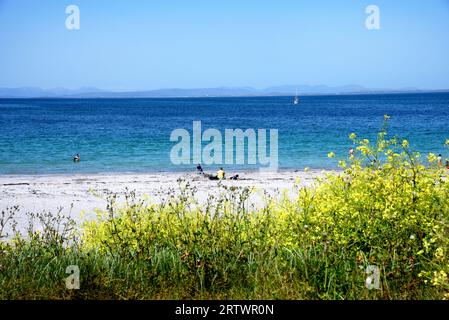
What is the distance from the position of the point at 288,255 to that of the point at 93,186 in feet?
60.4

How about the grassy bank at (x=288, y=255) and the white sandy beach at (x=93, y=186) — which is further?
the white sandy beach at (x=93, y=186)

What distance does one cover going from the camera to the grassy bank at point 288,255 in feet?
15.9

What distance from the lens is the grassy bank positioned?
4859 millimetres

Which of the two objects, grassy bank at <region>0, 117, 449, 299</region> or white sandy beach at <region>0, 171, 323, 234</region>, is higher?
grassy bank at <region>0, 117, 449, 299</region>

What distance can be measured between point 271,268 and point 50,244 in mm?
2479

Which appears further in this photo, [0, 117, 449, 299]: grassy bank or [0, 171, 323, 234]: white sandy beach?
[0, 171, 323, 234]: white sandy beach

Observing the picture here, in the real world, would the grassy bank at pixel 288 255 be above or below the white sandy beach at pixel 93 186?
above

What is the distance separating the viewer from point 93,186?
2277cm

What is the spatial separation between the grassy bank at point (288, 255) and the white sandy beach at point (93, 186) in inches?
348

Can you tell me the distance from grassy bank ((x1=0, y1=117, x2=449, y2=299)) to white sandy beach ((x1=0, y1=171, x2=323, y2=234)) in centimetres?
884

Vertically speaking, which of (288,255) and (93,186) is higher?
(288,255)

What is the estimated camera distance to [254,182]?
78.2ft

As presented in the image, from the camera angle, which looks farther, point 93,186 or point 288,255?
point 93,186

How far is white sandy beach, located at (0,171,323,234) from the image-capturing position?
17.9 m
